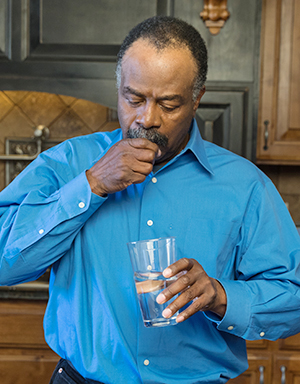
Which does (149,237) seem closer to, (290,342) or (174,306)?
(174,306)

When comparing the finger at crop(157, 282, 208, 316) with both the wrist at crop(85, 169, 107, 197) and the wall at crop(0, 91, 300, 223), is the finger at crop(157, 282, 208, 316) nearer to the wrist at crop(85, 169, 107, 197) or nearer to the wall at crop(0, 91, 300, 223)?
the wrist at crop(85, 169, 107, 197)

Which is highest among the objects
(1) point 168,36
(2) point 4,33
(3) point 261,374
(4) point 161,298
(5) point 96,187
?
(2) point 4,33

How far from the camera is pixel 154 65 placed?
87cm

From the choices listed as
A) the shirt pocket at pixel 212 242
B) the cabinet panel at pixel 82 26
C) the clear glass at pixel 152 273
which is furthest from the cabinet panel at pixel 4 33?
the clear glass at pixel 152 273

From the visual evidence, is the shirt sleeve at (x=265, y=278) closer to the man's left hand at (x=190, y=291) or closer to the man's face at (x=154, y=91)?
the man's left hand at (x=190, y=291)

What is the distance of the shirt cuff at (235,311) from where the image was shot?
835 mm

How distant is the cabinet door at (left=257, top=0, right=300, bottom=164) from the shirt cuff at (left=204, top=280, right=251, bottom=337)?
1200mm

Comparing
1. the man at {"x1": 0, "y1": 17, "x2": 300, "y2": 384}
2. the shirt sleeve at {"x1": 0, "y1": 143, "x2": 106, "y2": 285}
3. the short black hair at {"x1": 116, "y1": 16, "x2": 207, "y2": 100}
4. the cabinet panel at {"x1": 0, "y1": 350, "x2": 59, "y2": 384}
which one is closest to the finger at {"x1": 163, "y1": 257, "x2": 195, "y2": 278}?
the man at {"x1": 0, "y1": 17, "x2": 300, "y2": 384}

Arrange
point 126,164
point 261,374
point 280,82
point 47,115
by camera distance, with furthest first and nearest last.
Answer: point 47,115 < point 280,82 < point 261,374 < point 126,164

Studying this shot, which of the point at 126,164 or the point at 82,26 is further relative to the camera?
the point at 82,26

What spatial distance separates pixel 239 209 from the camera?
37.8 inches

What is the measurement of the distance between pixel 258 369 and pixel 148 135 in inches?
51.2

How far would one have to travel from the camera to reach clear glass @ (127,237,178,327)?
2.34ft

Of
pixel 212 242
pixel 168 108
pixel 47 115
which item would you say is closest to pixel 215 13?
pixel 47 115
